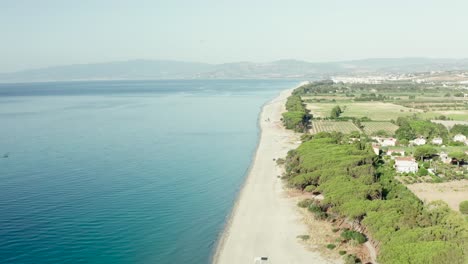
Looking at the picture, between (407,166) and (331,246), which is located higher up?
(407,166)

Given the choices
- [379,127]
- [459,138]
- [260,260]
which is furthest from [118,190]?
[379,127]

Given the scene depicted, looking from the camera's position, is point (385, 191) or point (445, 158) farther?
point (445, 158)

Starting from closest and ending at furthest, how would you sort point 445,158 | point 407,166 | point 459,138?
point 407,166 → point 445,158 → point 459,138

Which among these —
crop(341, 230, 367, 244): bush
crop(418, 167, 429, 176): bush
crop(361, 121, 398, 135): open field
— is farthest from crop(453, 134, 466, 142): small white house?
crop(341, 230, 367, 244): bush

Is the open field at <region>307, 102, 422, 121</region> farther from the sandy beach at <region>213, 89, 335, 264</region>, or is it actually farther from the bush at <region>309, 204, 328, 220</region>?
the bush at <region>309, 204, 328, 220</region>

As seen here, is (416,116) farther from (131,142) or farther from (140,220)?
(140,220)

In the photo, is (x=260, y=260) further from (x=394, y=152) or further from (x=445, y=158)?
(x=394, y=152)

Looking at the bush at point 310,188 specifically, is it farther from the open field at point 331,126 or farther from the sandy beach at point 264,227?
the open field at point 331,126

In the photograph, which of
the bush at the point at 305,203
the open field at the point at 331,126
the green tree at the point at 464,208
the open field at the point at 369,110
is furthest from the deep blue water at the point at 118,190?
the open field at the point at 369,110
